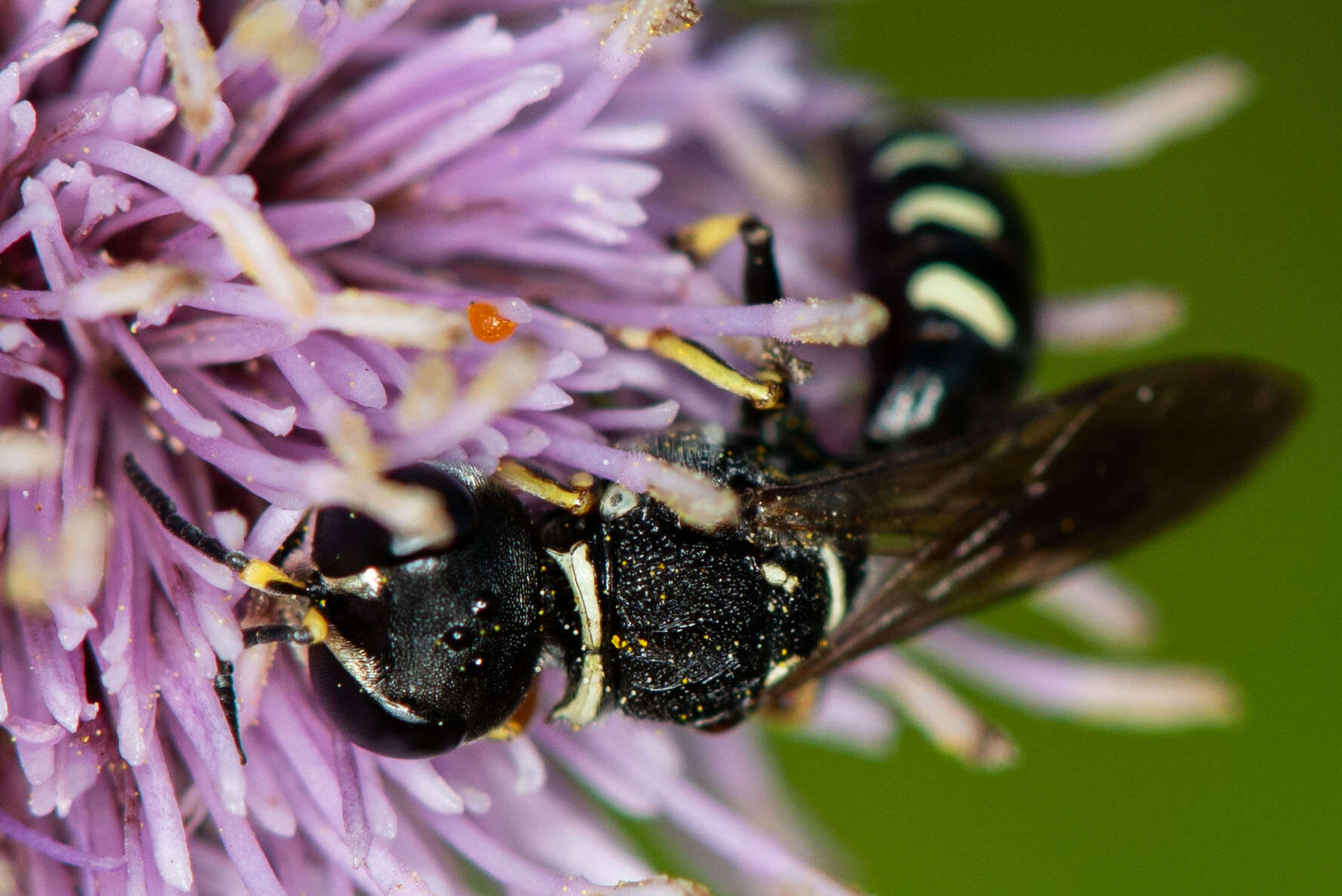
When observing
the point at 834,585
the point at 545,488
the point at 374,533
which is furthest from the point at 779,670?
the point at 374,533

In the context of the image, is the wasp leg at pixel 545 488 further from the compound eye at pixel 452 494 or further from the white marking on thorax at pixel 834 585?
the white marking on thorax at pixel 834 585

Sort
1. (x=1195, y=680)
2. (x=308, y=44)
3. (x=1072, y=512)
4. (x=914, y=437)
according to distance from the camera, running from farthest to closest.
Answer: (x=1195, y=680)
(x=914, y=437)
(x=1072, y=512)
(x=308, y=44)

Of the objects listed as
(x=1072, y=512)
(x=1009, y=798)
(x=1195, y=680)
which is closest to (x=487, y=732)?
(x=1072, y=512)

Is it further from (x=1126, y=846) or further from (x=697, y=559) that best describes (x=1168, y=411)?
(x=1126, y=846)

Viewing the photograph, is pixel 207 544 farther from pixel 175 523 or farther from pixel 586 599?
pixel 586 599

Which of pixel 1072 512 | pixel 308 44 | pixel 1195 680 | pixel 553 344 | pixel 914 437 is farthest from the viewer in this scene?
pixel 1195 680

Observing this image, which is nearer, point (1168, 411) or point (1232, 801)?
point (1168, 411)

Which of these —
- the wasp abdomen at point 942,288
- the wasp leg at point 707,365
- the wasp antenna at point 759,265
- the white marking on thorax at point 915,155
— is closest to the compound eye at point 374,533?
the wasp leg at point 707,365
